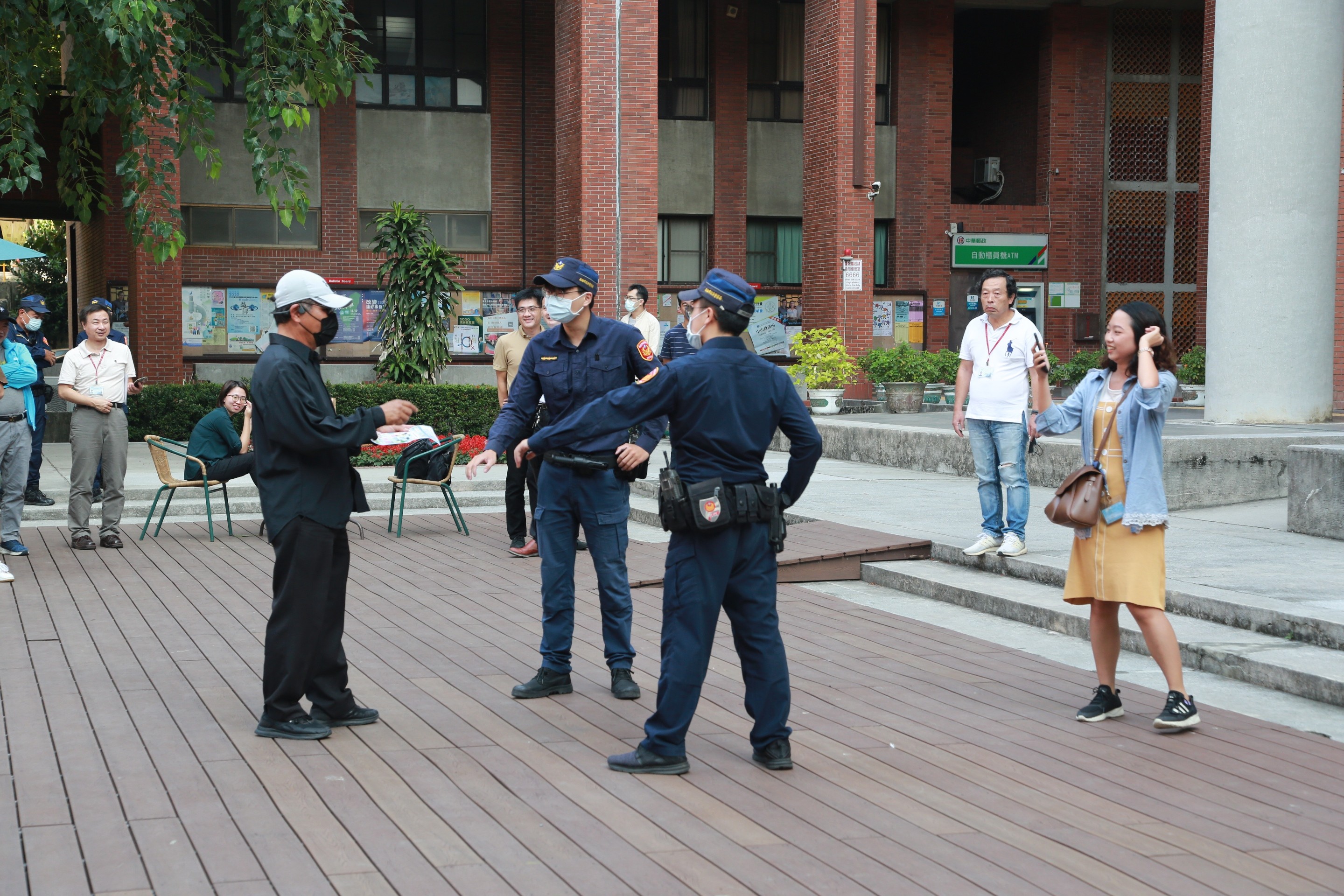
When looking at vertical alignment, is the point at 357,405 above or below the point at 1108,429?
below

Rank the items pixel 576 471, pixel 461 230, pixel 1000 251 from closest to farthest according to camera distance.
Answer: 1. pixel 576 471
2. pixel 461 230
3. pixel 1000 251

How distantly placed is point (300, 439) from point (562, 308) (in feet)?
5.02

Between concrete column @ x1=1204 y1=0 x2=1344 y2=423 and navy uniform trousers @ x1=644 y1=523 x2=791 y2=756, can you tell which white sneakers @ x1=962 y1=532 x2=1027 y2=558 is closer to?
navy uniform trousers @ x1=644 y1=523 x2=791 y2=756

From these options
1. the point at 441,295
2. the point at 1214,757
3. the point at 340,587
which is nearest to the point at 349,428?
the point at 340,587

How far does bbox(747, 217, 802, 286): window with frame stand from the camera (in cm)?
2841

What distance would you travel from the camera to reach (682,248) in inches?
1099

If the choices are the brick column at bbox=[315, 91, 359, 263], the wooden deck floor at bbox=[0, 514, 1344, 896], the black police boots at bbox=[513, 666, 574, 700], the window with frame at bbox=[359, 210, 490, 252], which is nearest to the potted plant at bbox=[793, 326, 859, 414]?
the window with frame at bbox=[359, 210, 490, 252]

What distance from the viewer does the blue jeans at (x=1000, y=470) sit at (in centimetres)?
842

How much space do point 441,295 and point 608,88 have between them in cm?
583

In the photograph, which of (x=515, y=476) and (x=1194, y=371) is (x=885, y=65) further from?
(x=515, y=476)

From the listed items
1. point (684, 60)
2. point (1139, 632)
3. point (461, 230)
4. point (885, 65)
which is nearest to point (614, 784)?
point (1139, 632)

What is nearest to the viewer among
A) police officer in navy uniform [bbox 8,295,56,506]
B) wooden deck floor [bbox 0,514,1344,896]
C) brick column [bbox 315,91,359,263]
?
wooden deck floor [bbox 0,514,1344,896]

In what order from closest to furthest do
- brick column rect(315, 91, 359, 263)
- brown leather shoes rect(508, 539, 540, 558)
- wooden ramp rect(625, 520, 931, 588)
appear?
wooden ramp rect(625, 520, 931, 588), brown leather shoes rect(508, 539, 540, 558), brick column rect(315, 91, 359, 263)

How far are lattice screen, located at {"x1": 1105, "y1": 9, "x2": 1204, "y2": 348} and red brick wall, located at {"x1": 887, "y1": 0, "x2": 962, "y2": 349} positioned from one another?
3985 millimetres
